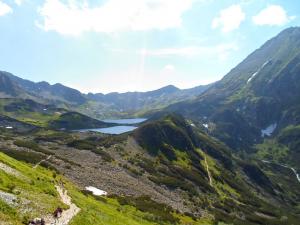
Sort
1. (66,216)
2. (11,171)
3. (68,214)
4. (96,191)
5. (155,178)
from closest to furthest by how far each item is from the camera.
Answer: (66,216), (68,214), (11,171), (96,191), (155,178)

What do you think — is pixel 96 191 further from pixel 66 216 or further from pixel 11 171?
pixel 66 216

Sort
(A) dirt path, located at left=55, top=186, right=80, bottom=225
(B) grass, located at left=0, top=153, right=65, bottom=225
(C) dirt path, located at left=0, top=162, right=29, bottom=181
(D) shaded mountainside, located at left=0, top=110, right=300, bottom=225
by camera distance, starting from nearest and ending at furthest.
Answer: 1. (B) grass, located at left=0, top=153, right=65, bottom=225
2. (A) dirt path, located at left=55, top=186, right=80, bottom=225
3. (C) dirt path, located at left=0, top=162, right=29, bottom=181
4. (D) shaded mountainside, located at left=0, top=110, right=300, bottom=225

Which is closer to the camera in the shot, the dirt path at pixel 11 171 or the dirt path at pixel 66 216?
the dirt path at pixel 66 216

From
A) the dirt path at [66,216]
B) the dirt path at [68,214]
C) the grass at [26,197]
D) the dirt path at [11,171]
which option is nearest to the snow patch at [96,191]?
the dirt path at [68,214]

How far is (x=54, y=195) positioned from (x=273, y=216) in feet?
425

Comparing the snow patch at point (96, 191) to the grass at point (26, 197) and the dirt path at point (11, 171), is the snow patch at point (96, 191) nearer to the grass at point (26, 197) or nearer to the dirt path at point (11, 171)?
the grass at point (26, 197)

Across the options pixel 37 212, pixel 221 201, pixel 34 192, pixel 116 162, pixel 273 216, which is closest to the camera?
pixel 37 212

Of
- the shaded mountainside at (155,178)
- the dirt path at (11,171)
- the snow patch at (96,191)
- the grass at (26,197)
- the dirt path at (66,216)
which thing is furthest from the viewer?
the shaded mountainside at (155,178)

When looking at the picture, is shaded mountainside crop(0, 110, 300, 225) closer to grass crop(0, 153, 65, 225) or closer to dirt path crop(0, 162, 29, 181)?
grass crop(0, 153, 65, 225)

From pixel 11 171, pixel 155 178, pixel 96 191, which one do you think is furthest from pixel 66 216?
pixel 155 178

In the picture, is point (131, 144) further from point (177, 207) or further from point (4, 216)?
point (4, 216)

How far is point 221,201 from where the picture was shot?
145000 millimetres

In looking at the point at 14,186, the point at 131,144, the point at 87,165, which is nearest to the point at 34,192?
the point at 14,186

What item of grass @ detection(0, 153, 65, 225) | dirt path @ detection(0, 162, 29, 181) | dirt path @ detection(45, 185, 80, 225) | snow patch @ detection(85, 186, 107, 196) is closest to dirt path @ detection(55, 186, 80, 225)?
dirt path @ detection(45, 185, 80, 225)
